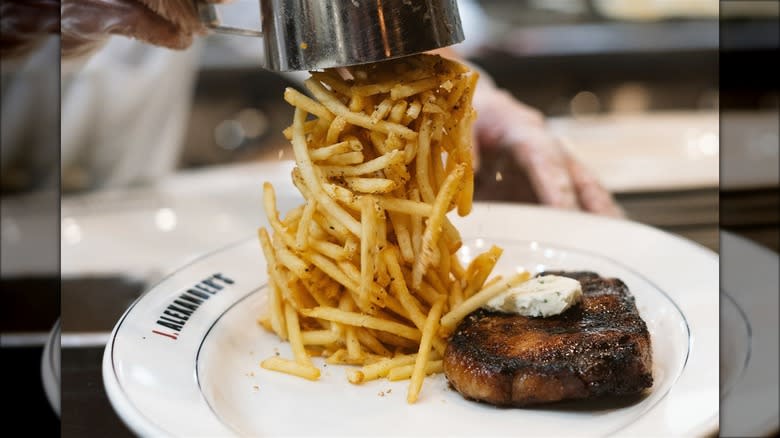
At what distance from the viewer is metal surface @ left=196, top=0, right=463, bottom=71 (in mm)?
1183

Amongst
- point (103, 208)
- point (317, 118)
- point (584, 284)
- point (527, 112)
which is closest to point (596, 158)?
point (527, 112)

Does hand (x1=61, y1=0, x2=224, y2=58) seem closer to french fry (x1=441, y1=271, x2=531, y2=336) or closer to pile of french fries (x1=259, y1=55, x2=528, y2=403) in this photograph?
pile of french fries (x1=259, y1=55, x2=528, y2=403)

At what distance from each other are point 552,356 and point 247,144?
3703 millimetres

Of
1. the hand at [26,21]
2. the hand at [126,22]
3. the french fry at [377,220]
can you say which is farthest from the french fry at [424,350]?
the hand at [26,21]

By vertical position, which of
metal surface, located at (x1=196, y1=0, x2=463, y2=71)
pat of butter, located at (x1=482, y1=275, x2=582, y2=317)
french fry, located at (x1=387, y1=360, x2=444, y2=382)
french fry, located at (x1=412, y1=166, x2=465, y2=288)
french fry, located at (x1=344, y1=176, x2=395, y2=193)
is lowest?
french fry, located at (x1=387, y1=360, x2=444, y2=382)

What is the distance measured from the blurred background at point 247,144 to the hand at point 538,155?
6 cm

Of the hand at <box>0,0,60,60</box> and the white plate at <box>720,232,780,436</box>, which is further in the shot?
the hand at <box>0,0,60,60</box>

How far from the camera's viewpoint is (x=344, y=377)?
4.40ft

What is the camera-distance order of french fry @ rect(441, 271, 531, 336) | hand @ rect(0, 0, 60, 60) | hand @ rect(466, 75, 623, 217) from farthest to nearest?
hand @ rect(466, 75, 623, 217), hand @ rect(0, 0, 60, 60), french fry @ rect(441, 271, 531, 336)

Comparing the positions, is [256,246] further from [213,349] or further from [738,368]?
[738,368]

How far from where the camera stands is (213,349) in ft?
4.50

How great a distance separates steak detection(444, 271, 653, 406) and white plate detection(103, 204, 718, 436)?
1.3 inches

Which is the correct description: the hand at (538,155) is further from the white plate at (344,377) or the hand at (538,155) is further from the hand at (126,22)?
the hand at (126,22)

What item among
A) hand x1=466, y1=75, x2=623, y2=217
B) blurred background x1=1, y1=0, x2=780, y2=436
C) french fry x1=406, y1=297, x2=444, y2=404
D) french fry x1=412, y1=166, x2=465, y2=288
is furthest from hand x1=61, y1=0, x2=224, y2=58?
hand x1=466, y1=75, x2=623, y2=217
